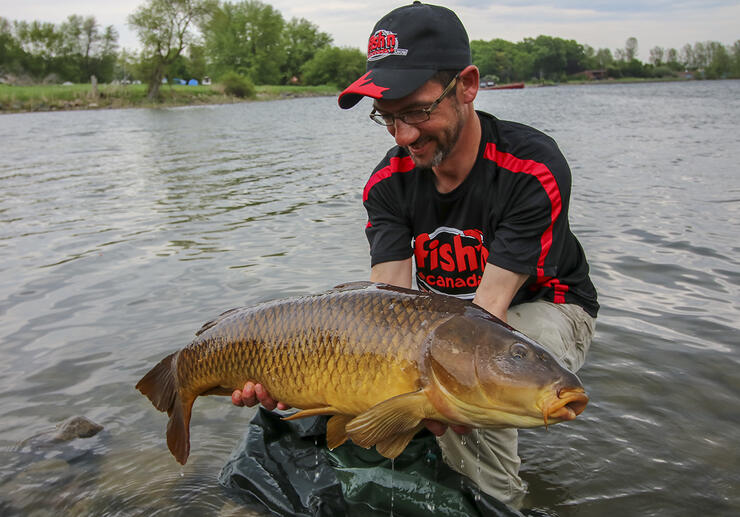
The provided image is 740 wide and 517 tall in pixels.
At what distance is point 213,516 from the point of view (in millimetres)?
2461

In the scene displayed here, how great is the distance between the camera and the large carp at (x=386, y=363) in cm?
163

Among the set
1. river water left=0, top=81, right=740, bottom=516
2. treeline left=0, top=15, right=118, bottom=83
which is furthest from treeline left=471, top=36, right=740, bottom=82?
river water left=0, top=81, right=740, bottom=516

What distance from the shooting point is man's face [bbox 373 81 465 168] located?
2.25m

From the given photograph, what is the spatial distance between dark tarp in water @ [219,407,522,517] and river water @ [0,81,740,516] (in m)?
0.21

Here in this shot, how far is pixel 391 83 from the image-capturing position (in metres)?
2.21

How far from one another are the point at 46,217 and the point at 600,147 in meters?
10.0

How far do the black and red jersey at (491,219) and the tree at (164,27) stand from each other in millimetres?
46086

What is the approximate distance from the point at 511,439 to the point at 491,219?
810 millimetres

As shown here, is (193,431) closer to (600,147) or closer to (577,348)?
(577,348)

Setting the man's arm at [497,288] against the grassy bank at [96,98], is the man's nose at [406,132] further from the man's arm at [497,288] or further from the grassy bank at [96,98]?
the grassy bank at [96,98]

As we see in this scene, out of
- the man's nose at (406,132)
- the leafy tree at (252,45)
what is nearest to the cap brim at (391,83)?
the man's nose at (406,132)

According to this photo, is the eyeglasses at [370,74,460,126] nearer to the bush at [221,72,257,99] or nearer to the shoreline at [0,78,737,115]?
the shoreline at [0,78,737,115]

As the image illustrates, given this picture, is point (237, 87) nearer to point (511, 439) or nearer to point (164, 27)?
A: point (164, 27)

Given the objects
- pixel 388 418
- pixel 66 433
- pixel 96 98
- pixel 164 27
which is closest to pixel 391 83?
pixel 388 418
